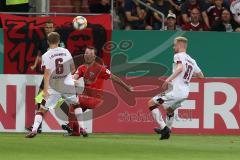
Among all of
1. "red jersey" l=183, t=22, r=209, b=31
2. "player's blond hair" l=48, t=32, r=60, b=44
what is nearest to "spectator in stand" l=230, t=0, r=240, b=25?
"red jersey" l=183, t=22, r=209, b=31

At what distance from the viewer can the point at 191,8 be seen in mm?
23859

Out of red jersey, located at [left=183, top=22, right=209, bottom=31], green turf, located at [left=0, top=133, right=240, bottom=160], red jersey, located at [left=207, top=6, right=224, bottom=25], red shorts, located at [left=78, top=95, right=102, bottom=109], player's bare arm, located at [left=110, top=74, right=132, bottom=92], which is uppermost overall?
red jersey, located at [left=207, top=6, right=224, bottom=25]

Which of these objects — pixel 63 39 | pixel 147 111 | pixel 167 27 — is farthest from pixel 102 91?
pixel 167 27

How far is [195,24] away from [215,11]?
861 millimetres

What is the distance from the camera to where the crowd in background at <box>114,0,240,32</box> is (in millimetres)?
23328

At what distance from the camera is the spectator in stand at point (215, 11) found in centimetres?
2377

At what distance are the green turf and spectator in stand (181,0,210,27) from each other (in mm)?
5650

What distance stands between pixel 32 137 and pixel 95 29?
5.20m

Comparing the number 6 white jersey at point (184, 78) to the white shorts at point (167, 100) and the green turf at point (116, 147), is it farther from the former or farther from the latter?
the green turf at point (116, 147)

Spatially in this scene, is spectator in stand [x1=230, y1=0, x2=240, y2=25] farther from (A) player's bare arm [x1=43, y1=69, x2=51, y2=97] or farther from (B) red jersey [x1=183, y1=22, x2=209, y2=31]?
(A) player's bare arm [x1=43, y1=69, x2=51, y2=97]

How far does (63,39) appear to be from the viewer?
2155 centimetres

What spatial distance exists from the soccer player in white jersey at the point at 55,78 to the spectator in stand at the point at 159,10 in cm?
580

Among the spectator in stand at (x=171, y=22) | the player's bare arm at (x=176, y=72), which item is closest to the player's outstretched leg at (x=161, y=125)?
the player's bare arm at (x=176, y=72)

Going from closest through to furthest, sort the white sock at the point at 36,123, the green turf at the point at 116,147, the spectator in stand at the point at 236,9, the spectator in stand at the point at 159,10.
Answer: the green turf at the point at 116,147, the white sock at the point at 36,123, the spectator in stand at the point at 159,10, the spectator in stand at the point at 236,9
